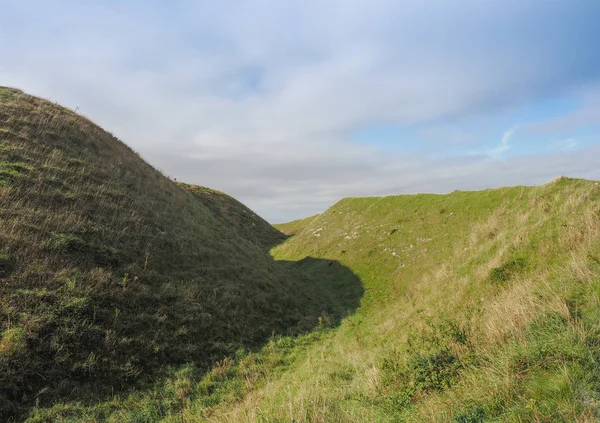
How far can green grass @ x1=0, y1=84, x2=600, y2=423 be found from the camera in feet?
20.9

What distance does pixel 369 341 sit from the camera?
45.1ft

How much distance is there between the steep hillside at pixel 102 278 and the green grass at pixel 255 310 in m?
0.09

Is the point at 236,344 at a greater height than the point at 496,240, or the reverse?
the point at 496,240

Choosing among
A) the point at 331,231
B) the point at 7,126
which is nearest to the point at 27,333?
the point at 7,126

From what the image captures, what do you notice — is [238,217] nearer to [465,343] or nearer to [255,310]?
[255,310]

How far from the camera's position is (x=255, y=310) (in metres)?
17.8

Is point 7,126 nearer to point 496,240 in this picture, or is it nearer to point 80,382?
point 80,382

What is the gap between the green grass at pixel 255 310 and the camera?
6.37 meters

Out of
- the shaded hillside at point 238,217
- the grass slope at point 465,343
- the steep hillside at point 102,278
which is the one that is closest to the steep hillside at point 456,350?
the grass slope at point 465,343

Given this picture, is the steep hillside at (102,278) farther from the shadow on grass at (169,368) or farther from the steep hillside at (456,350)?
the steep hillside at (456,350)

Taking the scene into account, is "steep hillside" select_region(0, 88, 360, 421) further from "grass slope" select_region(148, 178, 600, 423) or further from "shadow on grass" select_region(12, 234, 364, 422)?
"grass slope" select_region(148, 178, 600, 423)

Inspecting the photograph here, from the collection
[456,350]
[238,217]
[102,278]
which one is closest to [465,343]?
[456,350]

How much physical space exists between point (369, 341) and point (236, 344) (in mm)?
6290

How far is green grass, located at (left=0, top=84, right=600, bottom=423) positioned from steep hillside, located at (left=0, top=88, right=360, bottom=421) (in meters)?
0.09
